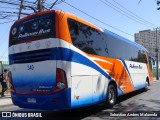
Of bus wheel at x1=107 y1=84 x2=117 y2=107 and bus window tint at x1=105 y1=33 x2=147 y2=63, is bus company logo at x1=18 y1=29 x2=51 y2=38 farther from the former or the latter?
bus wheel at x1=107 y1=84 x2=117 y2=107

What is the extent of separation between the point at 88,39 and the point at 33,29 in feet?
6.64

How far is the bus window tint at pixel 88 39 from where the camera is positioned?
8945 mm

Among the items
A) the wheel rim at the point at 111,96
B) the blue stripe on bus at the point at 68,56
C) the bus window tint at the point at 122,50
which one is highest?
the bus window tint at the point at 122,50

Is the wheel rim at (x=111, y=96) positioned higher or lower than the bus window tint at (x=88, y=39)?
lower

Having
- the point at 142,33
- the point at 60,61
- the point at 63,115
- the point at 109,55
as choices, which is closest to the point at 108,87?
the point at 109,55

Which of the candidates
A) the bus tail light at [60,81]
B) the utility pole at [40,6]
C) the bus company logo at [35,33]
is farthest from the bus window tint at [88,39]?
the utility pole at [40,6]

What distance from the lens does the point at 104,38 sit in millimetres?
11539

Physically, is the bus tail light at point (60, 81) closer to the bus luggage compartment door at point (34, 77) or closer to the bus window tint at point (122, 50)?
the bus luggage compartment door at point (34, 77)

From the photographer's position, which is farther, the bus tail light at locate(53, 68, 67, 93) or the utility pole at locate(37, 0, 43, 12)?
the utility pole at locate(37, 0, 43, 12)

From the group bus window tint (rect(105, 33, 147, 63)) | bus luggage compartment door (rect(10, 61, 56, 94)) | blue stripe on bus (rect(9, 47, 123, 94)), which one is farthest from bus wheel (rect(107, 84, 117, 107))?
bus luggage compartment door (rect(10, 61, 56, 94))

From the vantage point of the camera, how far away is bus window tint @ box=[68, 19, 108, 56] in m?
8.95

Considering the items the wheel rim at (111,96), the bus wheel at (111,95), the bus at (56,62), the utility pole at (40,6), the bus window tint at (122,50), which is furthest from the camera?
the utility pole at (40,6)

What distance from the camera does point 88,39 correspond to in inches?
389

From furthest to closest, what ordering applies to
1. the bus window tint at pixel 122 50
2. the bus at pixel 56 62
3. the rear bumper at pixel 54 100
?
the bus window tint at pixel 122 50 < the bus at pixel 56 62 < the rear bumper at pixel 54 100
